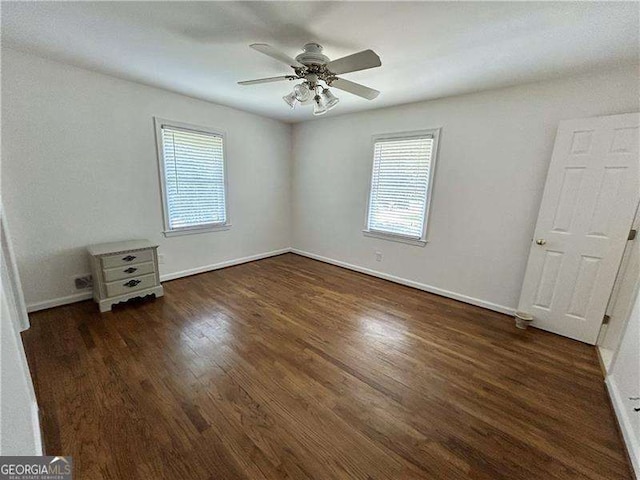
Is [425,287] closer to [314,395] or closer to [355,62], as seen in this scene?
[314,395]

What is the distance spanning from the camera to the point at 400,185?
361 centimetres

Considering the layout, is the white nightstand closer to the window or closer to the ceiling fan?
Answer: the window

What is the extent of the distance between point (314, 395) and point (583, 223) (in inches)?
111

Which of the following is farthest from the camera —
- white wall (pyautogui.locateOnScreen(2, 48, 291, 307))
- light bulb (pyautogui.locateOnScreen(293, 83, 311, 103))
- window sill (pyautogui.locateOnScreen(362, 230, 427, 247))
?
window sill (pyautogui.locateOnScreen(362, 230, 427, 247))

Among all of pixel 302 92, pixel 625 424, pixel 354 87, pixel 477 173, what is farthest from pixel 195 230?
pixel 625 424

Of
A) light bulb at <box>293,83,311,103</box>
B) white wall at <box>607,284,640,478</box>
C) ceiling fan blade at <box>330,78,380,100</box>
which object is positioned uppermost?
ceiling fan blade at <box>330,78,380,100</box>

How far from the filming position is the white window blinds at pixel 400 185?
338cm

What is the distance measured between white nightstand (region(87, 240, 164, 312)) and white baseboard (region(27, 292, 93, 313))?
158 mm

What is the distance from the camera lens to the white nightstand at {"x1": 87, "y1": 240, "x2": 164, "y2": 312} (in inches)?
105

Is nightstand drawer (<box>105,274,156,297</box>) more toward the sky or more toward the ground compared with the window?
more toward the ground

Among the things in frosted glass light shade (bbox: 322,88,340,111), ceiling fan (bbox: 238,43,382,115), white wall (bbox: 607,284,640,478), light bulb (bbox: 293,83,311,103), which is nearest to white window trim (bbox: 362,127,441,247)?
ceiling fan (bbox: 238,43,382,115)

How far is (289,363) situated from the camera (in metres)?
2.04

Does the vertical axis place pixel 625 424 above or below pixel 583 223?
below

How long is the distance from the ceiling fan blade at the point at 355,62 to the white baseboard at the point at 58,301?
11.6 feet
